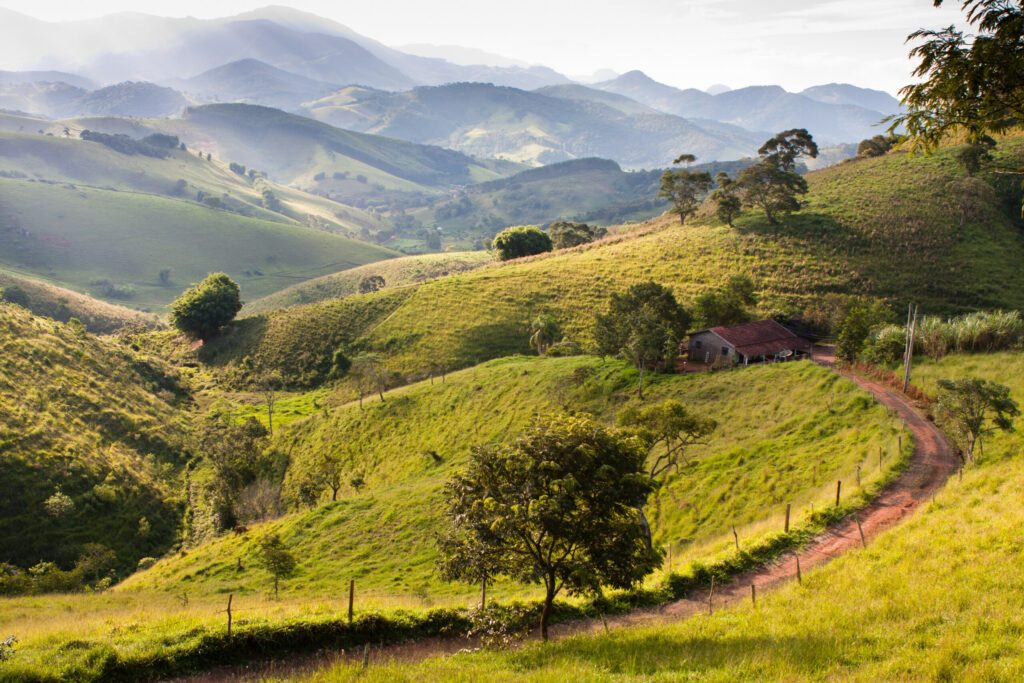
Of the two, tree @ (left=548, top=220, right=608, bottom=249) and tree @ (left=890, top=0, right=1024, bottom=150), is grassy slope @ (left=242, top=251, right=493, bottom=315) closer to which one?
tree @ (left=548, top=220, right=608, bottom=249)

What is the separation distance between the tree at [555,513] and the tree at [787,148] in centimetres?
10001

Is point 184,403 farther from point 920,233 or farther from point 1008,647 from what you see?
point 920,233

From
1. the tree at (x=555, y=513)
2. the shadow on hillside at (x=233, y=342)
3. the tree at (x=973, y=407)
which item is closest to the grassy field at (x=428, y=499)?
the tree at (x=973, y=407)

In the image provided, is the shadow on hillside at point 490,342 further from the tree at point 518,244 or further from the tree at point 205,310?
the tree at point 518,244

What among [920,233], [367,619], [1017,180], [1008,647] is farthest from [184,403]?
[1017,180]

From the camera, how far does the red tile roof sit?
177ft

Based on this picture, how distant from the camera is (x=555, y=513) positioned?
14297 mm

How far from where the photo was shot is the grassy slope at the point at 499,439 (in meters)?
29.0

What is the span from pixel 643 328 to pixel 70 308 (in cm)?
16037

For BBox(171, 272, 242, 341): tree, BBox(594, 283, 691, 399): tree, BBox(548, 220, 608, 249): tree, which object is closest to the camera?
BBox(594, 283, 691, 399): tree

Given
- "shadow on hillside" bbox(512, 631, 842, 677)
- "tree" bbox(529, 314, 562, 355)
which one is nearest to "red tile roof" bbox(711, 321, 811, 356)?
"tree" bbox(529, 314, 562, 355)

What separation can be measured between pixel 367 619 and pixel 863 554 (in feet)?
49.9

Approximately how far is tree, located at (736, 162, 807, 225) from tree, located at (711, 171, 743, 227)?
1.69 m

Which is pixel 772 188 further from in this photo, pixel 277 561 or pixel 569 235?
pixel 277 561
